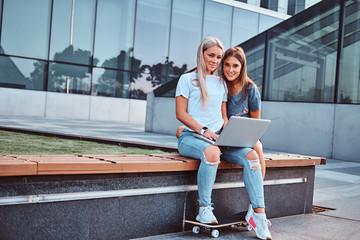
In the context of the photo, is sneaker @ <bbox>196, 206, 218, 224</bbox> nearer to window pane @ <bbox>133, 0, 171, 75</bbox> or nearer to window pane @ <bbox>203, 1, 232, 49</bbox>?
window pane @ <bbox>133, 0, 171, 75</bbox>

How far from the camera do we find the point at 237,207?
412 cm

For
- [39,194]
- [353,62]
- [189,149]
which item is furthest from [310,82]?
[39,194]

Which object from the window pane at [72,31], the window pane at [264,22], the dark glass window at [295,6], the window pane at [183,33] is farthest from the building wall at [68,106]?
the dark glass window at [295,6]

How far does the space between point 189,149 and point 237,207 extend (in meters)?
0.83

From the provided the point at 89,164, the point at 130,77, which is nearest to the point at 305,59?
the point at 89,164

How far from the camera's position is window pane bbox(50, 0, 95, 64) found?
77.1ft

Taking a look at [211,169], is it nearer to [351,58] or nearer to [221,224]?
[221,224]

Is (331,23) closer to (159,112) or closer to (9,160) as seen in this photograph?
(159,112)

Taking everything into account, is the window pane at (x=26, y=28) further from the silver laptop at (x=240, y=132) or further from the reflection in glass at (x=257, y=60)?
the silver laptop at (x=240, y=132)

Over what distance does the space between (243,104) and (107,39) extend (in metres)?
21.9

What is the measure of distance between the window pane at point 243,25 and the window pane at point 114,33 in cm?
722

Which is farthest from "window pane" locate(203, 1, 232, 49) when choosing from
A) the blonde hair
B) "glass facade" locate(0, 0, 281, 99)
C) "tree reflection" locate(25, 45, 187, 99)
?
the blonde hair

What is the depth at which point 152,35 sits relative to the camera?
26391 millimetres

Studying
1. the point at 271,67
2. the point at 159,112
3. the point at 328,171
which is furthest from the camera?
the point at 159,112
